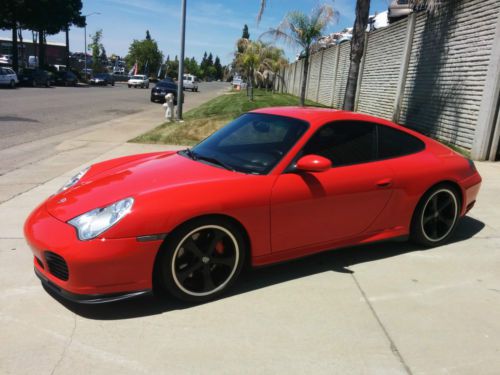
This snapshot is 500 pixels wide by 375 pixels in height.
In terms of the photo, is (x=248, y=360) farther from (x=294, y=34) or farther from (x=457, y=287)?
(x=294, y=34)

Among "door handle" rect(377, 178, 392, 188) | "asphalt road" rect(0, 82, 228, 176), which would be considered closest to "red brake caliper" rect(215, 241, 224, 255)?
"door handle" rect(377, 178, 392, 188)

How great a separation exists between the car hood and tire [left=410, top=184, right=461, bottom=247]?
1.95 meters

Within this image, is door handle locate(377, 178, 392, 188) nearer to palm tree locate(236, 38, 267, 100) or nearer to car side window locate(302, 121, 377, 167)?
car side window locate(302, 121, 377, 167)

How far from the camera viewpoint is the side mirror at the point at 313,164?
3365 millimetres

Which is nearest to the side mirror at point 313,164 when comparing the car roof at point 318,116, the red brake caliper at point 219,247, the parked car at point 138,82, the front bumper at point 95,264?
the car roof at point 318,116

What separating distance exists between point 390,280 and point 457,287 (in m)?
0.53

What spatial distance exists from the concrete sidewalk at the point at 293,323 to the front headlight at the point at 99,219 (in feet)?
Result: 2.00

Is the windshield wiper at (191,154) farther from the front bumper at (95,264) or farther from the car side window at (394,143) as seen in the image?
the car side window at (394,143)

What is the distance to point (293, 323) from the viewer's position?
307 cm

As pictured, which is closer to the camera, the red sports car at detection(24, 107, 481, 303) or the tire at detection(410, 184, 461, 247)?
the red sports car at detection(24, 107, 481, 303)

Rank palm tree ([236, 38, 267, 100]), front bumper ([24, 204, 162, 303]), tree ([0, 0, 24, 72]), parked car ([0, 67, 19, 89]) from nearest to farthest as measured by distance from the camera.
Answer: front bumper ([24, 204, 162, 303]) → parked car ([0, 67, 19, 89]) → palm tree ([236, 38, 267, 100]) → tree ([0, 0, 24, 72])

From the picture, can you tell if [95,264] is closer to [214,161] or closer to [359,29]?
→ [214,161]

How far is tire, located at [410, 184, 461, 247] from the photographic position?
4281mm

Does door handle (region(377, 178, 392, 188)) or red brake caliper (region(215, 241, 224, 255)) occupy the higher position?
door handle (region(377, 178, 392, 188))
